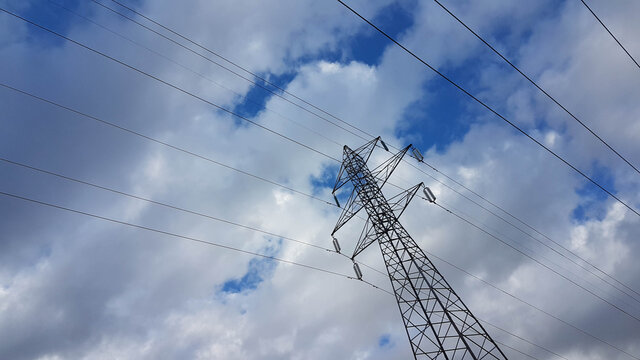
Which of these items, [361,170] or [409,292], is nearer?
[409,292]

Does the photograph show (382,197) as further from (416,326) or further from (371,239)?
(416,326)

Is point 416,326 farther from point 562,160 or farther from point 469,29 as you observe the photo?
point 469,29

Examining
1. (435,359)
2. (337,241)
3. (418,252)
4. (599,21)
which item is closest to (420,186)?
(418,252)

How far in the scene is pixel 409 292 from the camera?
15453 millimetres

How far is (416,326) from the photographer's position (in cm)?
1505

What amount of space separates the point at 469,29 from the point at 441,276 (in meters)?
10.8

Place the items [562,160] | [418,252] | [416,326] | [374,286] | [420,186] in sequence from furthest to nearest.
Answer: [374,286]
[420,186]
[418,252]
[416,326]
[562,160]

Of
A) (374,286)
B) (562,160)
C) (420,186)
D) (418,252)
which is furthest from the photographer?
(374,286)

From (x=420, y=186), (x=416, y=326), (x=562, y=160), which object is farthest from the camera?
(x=420, y=186)

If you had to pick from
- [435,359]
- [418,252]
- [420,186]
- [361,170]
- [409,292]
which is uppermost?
[361,170]

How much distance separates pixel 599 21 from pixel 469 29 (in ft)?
12.6

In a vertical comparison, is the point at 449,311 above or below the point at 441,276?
below

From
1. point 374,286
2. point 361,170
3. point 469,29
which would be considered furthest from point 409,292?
point 469,29

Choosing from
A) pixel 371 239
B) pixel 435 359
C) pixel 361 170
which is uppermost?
pixel 361 170
